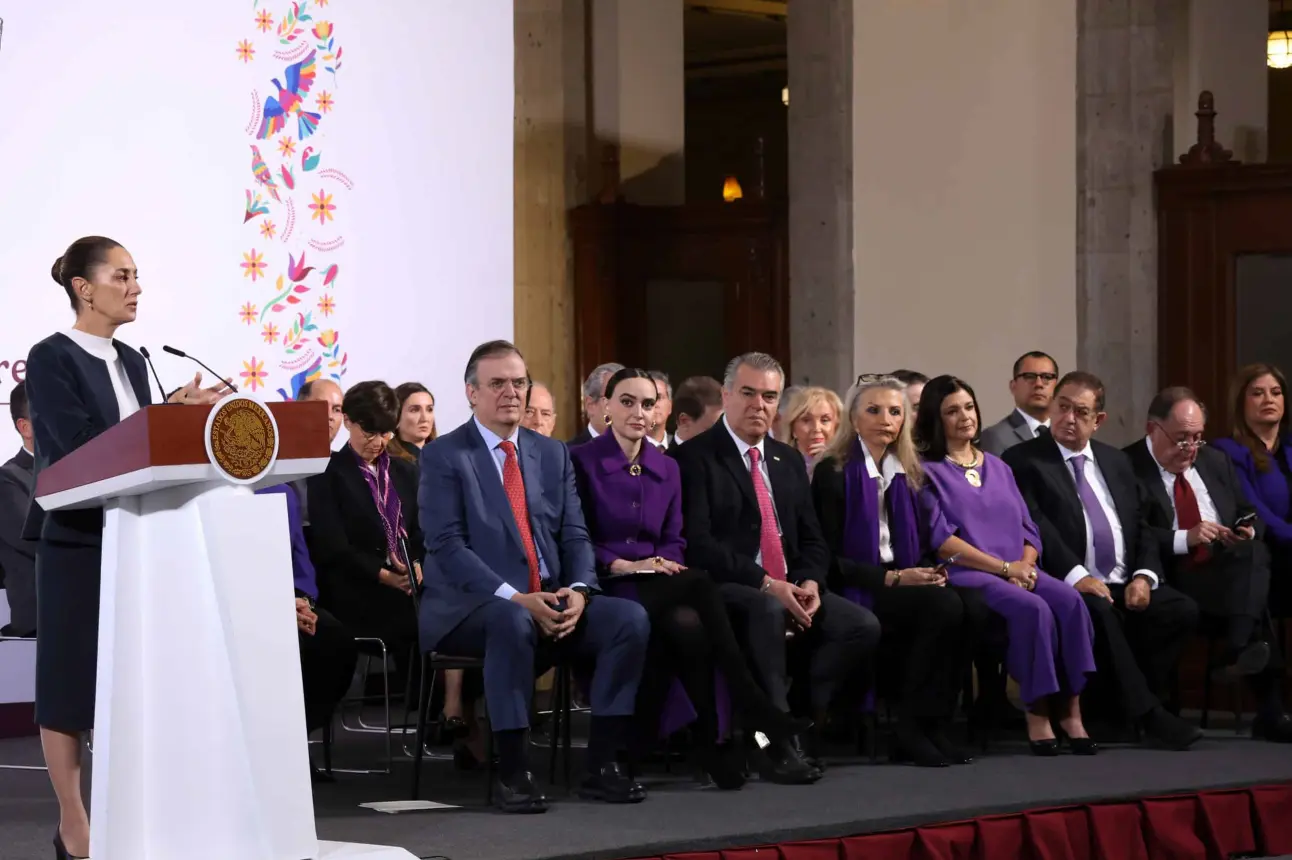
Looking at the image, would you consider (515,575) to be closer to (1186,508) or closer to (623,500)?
(623,500)

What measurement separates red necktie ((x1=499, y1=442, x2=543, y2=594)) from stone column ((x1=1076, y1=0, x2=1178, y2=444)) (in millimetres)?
3981

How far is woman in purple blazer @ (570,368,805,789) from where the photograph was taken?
190 inches

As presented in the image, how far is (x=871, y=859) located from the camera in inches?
170

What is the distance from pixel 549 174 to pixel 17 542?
161 inches

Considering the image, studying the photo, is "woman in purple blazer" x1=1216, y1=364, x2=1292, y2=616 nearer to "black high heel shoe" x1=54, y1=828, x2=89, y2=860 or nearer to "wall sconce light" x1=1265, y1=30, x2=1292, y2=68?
"black high heel shoe" x1=54, y1=828, x2=89, y2=860

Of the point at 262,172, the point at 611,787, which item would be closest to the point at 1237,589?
the point at 611,787

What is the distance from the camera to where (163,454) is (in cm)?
310

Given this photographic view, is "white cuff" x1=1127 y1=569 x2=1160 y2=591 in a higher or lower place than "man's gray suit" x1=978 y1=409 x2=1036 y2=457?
lower

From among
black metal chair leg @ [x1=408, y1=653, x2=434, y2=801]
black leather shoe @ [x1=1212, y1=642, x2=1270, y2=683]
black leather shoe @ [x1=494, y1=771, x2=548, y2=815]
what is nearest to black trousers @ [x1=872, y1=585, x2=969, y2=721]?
black leather shoe @ [x1=1212, y1=642, x2=1270, y2=683]

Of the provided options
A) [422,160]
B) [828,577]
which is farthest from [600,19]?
[828,577]

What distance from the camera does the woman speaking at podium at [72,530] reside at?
3604 millimetres

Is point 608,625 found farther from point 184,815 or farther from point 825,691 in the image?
point 184,815

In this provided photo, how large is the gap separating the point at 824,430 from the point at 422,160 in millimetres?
1723

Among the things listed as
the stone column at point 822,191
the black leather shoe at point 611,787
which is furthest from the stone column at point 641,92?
the black leather shoe at point 611,787
